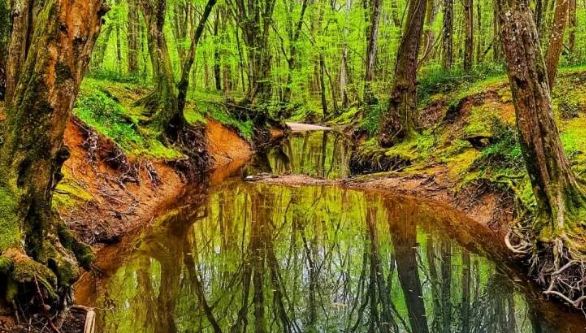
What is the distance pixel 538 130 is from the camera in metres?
6.95

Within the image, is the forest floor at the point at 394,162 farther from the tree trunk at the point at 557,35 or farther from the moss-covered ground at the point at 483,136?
the tree trunk at the point at 557,35

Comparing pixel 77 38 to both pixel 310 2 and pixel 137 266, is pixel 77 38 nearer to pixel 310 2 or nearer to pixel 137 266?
pixel 137 266

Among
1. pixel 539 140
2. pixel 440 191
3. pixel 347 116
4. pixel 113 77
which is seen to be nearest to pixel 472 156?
pixel 440 191

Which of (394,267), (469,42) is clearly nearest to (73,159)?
(394,267)

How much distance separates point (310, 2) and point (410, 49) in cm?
2103

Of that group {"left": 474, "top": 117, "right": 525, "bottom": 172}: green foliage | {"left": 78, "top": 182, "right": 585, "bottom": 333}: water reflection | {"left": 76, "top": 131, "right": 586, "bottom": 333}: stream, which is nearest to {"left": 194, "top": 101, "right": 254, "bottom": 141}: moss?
{"left": 76, "top": 131, "right": 586, "bottom": 333}: stream

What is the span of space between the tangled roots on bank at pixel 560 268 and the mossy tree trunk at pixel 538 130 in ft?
0.75

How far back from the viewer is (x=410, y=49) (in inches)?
631

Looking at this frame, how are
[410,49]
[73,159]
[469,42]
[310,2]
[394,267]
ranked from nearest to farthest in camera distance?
[394,267], [73,159], [410,49], [469,42], [310,2]

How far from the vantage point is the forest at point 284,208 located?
4.82 meters

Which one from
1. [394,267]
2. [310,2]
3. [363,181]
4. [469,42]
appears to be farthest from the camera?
[310,2]

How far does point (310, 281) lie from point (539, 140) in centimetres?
365

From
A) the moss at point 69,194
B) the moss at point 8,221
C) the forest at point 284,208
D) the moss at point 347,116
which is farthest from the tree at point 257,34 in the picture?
the moss at point 8,221

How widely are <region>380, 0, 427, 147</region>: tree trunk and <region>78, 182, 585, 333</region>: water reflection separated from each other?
580cm
